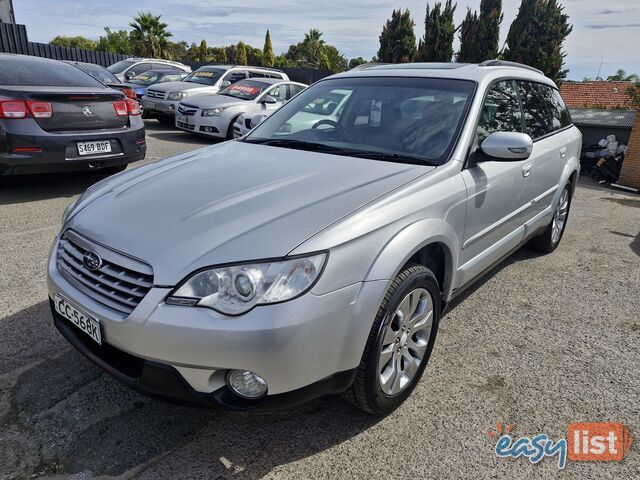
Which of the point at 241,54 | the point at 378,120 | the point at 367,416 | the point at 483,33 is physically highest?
the point at 483,33

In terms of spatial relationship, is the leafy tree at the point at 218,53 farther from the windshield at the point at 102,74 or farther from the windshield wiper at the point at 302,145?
the windshield wiper at the point at 302,145

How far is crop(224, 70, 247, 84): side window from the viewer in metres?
13.2

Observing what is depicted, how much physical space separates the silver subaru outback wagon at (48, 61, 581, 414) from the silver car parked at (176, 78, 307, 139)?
7.21 m

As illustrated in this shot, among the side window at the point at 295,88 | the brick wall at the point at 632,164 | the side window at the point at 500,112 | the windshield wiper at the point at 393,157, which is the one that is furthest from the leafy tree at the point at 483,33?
the windshield wiper at the point at 393,157

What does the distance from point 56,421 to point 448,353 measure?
2178mm

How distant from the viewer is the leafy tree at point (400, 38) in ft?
79.1

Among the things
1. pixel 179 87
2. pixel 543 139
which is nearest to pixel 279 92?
pixel 179 87

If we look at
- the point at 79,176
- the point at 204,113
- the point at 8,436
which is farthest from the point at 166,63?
the point at 8,436

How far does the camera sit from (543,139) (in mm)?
3908

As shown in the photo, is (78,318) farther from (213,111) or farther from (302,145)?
(213,111)

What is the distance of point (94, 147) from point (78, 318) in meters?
3.97

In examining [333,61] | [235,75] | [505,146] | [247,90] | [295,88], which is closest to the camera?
[505,146]

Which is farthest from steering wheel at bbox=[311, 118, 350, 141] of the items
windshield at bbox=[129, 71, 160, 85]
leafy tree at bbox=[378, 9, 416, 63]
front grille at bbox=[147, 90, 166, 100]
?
leafy tree at bbox=[378, 9, 416, 63]

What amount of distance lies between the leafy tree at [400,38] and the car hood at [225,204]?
2315 centimetres
